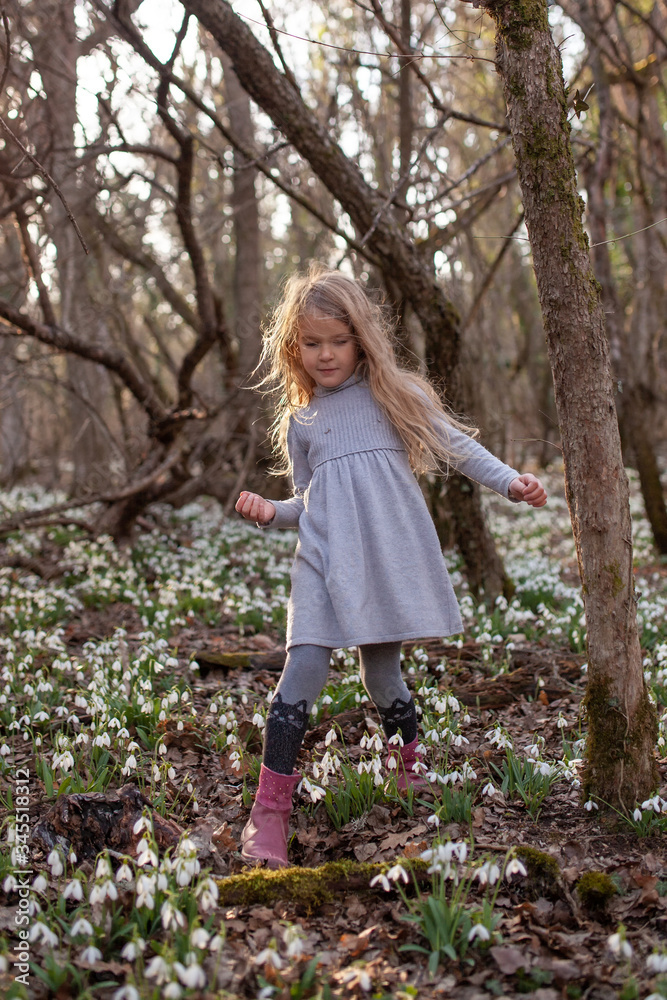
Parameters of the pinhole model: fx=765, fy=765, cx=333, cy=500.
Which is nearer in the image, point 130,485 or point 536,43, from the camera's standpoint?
point 536,43

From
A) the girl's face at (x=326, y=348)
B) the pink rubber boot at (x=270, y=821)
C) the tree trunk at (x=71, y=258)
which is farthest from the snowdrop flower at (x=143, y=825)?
the tree trunk at (x=71, y=258)

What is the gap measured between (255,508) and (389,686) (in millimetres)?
862

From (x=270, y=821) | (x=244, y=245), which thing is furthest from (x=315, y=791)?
(x=244, y=245)

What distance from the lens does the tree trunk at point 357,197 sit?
4.41 metres

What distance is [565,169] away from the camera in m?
2.55

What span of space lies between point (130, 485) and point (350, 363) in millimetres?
4942

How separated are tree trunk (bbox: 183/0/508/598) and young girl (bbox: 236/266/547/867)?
5.61 ft

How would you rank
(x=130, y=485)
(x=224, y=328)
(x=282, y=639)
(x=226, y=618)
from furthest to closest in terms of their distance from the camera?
(x=224, y=328)
(x=130, y=485)
(x=226, y=618)
(x=282, y=639)

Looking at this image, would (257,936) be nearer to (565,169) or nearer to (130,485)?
(565,169)

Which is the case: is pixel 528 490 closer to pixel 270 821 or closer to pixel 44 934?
pixel 270 821

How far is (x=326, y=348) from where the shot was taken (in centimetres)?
291

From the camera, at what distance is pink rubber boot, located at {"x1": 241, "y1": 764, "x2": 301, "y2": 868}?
2510 millimetres

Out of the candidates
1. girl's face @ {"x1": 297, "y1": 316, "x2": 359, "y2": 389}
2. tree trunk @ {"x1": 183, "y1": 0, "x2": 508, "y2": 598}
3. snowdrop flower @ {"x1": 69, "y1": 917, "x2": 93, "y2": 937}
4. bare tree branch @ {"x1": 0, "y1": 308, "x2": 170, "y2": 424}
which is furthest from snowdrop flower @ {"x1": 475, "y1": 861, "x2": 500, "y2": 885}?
bare tree branch @ {"x1": 0, "y1": 308, "x2": 170, "y2": 424}

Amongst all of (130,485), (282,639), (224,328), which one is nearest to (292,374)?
(282,639)
